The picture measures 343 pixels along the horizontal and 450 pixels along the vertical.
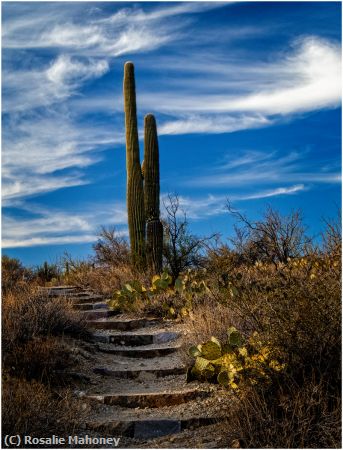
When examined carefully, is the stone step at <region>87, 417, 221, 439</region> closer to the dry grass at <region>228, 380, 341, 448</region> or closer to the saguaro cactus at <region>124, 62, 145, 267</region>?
the dry grass at <region>228, 380, 341, 448</region>

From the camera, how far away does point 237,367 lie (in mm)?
5418

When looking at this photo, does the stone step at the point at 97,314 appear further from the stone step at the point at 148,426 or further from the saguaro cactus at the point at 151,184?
the stone step at the point at 148,426

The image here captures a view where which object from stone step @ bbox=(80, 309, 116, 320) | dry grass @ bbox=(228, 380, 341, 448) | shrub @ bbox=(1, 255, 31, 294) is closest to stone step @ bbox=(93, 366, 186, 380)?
dry grass @ bbox=(228, 380, 341, 448)

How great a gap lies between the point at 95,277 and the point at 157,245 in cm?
185

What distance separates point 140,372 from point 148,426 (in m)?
1.68

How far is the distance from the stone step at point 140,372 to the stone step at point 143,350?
84 centimetres

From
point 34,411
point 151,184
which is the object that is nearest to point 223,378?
point 34,411

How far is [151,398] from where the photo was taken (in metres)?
6.46

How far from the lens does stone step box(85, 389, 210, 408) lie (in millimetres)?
6340

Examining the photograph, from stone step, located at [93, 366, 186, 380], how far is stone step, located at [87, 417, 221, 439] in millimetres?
1520

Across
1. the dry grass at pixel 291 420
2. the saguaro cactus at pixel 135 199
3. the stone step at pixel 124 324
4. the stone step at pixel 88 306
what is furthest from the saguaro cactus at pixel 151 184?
the dry grass at pixel 291 420

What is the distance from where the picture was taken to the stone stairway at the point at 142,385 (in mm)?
5840

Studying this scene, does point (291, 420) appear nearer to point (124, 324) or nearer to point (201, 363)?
point (201, 363)

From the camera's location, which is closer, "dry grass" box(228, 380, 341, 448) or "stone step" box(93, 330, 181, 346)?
"dry grass" box(228, 380, 341, 448)
